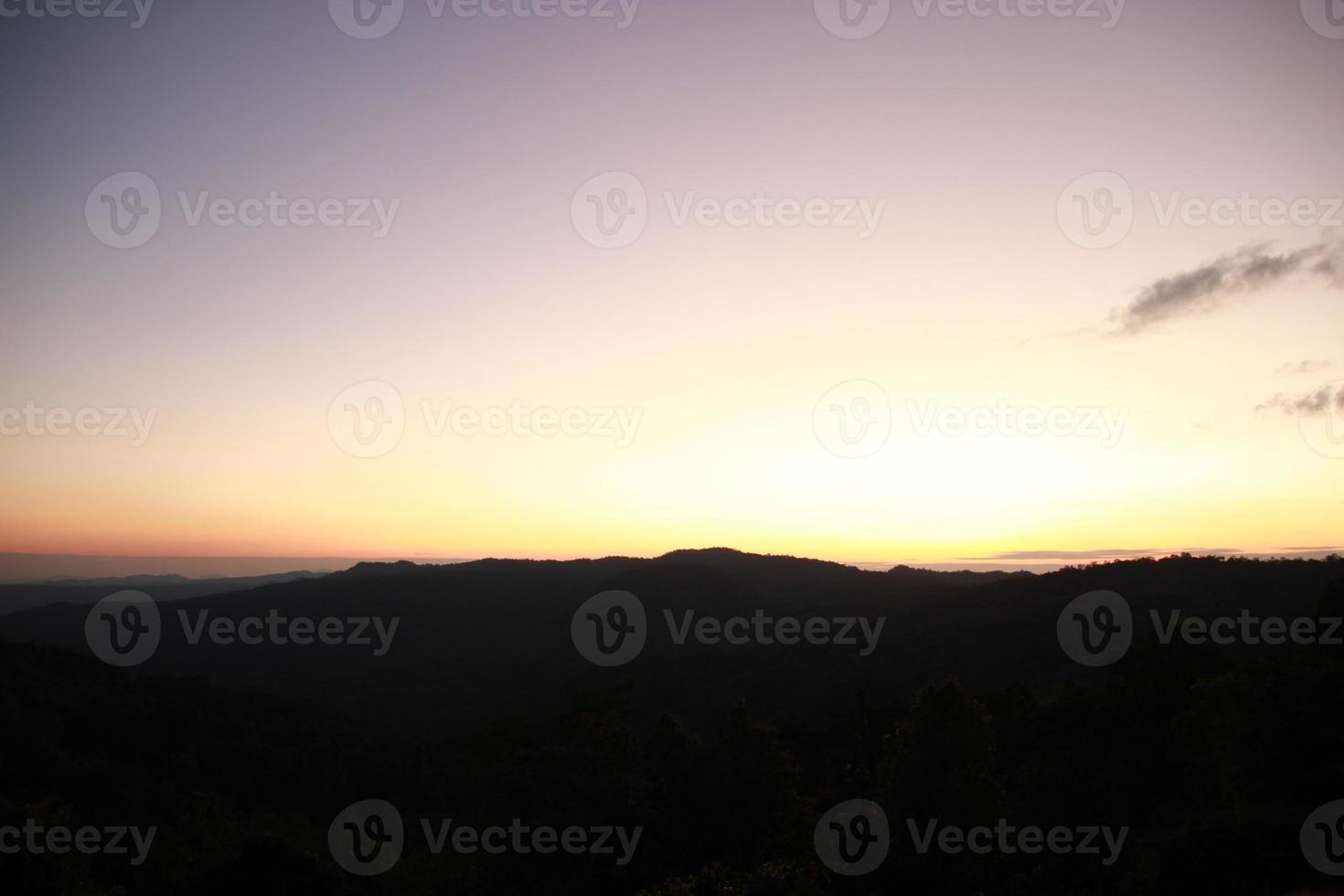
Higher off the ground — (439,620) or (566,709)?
(566,709)

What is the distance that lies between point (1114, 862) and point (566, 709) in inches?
1012

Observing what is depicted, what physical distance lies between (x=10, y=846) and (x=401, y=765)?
46727 mm

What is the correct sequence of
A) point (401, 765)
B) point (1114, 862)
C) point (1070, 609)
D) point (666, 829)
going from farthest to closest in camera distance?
point (1070, 609), point (401, 765), point (666, 829), point (1114, 862)

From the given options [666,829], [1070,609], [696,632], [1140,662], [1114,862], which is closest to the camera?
[1114,862]

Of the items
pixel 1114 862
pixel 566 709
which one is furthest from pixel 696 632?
pixel 1114 862

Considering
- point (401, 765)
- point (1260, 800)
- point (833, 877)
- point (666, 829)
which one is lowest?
point (401, 765)

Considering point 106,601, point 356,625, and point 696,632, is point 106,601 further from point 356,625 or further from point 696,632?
point 696,632

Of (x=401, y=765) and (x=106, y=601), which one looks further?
(x=106, y=601)

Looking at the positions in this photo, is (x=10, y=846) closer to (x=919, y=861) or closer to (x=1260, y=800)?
(x=919, y=861)

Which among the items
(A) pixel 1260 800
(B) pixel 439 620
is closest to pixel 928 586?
(B) pixel 439 620

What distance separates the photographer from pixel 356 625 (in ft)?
504

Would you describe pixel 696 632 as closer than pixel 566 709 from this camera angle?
No

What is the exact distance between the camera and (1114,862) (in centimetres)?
2680

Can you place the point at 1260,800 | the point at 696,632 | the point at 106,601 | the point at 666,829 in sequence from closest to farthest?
the point at 1260,800, the point at 666,829, the point at 696,632, the point at 106,601
